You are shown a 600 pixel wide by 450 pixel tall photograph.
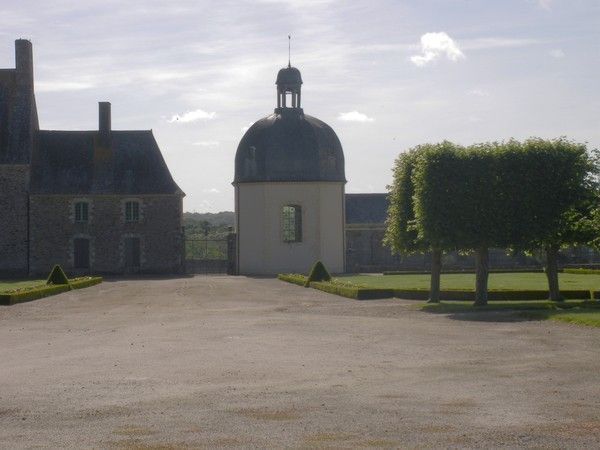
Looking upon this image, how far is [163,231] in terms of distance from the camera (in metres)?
54.4

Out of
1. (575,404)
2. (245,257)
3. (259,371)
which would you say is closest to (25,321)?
(259,371)

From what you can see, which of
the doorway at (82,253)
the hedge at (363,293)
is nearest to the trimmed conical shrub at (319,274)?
the hedge at (363,293)

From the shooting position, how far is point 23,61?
2094 inches

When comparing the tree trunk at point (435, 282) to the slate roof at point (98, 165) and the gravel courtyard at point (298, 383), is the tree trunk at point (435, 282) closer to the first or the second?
the gravel courtyard at point (298, 383)

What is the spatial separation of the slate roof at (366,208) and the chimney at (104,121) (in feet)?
52.8

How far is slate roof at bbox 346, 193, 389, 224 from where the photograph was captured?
63125mm

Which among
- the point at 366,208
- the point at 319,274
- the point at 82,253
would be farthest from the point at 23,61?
the point at 319,274

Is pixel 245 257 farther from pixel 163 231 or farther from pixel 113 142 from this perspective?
pixel 113 142

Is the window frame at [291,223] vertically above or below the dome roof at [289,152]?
below

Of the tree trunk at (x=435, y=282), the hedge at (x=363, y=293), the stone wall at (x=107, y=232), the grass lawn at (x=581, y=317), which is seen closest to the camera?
the grass lawn at (x=581, y=317)

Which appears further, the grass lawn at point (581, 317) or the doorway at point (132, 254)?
the doorway at point (132, 254)

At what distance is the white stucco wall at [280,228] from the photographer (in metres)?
52.9

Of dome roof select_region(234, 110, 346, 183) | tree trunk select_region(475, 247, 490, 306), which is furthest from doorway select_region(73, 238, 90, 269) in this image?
tree trunk select_region(475, 247, 490, 306)

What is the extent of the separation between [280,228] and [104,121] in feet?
37.5
